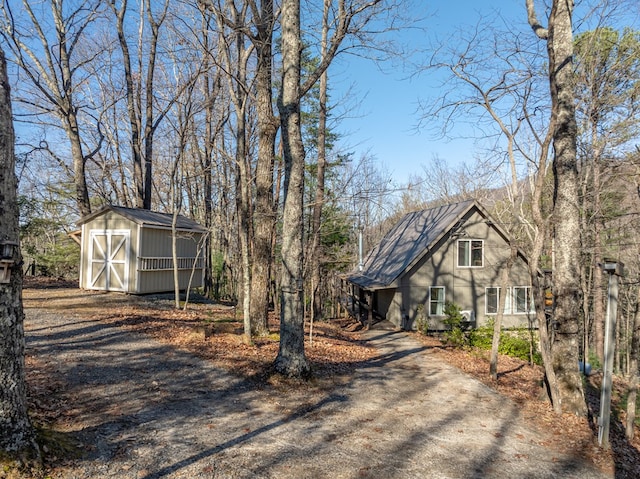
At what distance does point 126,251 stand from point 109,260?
0.94 meters

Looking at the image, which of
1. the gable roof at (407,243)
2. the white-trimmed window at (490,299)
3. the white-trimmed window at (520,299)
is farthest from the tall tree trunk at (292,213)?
the white-trimmed window at (520,299)

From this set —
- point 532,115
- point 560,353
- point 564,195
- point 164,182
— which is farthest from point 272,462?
point 164,182

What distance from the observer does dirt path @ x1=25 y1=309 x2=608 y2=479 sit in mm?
4328

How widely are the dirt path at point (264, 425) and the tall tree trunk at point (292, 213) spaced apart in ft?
2.29

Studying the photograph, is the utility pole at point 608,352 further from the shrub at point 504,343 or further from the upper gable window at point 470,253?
the upper gable window at point 470,253

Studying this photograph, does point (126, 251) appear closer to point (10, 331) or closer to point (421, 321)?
point (421, 321)

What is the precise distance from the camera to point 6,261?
11.6 ft

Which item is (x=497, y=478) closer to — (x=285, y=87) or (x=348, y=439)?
(x=348, y=439)

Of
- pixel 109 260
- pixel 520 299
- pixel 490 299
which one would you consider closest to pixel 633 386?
pixel 490 299

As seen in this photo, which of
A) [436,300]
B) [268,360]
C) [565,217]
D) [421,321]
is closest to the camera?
[565,217]

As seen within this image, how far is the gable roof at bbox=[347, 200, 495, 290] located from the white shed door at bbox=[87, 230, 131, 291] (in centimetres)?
933

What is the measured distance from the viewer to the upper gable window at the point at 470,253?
1814cm

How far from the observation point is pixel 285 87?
7438 millimetres

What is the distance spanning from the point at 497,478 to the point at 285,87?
6.52 meters
